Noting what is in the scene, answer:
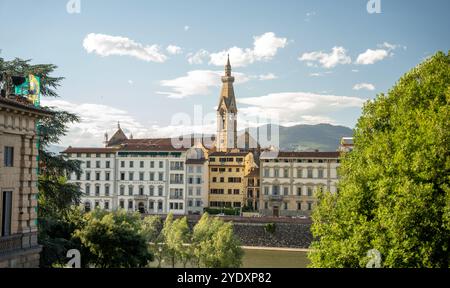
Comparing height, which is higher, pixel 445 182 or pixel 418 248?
pixel 445 182

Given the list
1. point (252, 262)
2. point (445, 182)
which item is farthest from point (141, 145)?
point (445, 182)

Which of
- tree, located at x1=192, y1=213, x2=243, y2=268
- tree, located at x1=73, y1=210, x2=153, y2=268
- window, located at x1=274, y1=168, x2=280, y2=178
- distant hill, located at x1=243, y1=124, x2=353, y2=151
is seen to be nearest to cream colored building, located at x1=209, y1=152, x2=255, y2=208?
window, located at x1=274, y1=168, x2=280, y2=178

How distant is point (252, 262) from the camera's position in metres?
41.2

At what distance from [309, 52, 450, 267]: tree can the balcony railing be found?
8935 mm

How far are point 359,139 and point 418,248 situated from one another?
215 inches

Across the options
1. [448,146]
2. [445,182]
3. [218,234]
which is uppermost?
[448,146]

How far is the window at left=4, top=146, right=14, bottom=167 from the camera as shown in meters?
15.4

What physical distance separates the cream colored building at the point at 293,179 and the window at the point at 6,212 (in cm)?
4620

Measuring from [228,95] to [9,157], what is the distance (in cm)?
6358

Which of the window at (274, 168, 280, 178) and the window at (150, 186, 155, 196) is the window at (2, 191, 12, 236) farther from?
the window at (150, 186, 155, 196)

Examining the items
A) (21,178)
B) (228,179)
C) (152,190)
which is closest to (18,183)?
(21,178)

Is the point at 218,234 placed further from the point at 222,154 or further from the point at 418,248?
the point at 222,154

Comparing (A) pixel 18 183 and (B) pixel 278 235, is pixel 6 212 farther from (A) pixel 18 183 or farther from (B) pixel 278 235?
(B) pixel 278 235
